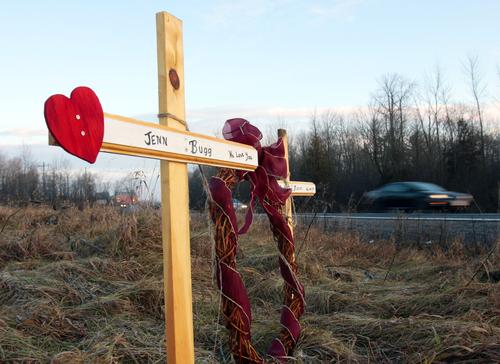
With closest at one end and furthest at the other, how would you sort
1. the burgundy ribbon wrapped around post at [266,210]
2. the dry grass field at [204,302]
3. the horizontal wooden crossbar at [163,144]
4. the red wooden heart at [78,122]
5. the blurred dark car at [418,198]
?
the red wooden heart at [78,122]
the horizontal wooden crossbar at [163,144]
the burgundy ribbon wrapped around post at [266,210]
the dry grass field at [204,302]
the blurred dark car at [418,198]

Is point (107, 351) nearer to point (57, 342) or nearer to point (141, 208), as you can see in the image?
point (57, 342)

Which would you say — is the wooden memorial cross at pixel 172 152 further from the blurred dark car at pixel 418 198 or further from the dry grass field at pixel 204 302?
the blurred dark car at pixel 418 198

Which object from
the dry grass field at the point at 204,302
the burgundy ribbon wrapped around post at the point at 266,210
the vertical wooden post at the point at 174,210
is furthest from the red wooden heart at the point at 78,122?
the dry grass field at the point at 204,302

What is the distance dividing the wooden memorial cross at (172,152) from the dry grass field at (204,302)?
0.80 m

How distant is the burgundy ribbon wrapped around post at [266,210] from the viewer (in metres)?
3.07

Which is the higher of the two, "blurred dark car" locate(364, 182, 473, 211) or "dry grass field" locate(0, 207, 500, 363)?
"blurred dark car" locate(364, 182, 473, 211)

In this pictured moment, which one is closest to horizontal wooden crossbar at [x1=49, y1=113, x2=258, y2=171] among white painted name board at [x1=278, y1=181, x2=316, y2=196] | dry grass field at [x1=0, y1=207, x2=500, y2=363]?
dry grass field at [x1=0, y1=207, x2=500, y2=363]

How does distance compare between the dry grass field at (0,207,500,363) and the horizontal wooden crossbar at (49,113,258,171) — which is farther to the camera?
the dry grass field at (0,207,500,363)

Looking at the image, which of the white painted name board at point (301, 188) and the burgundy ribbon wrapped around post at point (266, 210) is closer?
the burgundy ribbon wrapped around post at point (266, 210)

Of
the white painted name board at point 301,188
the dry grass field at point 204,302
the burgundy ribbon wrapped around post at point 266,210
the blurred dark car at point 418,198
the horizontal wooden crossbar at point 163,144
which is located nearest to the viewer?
the horizontal wooden crossbar at point 163,144

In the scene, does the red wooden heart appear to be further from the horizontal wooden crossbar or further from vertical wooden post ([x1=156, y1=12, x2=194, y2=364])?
vertical wooden post ([x1=156, y1=12, x2=194, y2=364])

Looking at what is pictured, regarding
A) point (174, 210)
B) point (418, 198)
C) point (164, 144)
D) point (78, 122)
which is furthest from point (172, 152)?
point (418, 198)

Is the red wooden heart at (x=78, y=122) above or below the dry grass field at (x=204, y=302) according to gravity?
above

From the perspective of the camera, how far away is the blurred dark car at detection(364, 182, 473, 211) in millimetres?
19609
